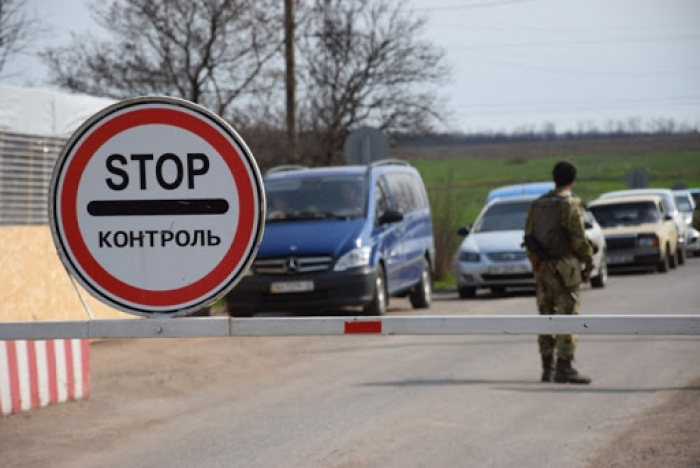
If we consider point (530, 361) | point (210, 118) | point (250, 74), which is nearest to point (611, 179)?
point (250, 74)

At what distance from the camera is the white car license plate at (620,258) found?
94.9ft

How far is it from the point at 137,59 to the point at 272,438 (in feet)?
78.4

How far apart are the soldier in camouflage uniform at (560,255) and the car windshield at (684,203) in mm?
30104

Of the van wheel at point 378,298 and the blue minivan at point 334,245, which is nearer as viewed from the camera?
the blue minivan at point 334,245

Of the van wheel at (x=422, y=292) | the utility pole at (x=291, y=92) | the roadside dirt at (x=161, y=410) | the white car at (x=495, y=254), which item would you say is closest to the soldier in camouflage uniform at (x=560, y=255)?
the roadside dirt at (x=161, y=410)

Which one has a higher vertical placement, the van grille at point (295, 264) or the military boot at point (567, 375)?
the van grille at point (295, 264)

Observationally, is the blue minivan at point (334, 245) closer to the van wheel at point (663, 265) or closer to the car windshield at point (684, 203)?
the van wheel at point (663, 265)

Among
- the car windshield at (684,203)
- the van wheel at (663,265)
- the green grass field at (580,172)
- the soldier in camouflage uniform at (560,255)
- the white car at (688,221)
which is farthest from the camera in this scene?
the green grass field at (580,172)

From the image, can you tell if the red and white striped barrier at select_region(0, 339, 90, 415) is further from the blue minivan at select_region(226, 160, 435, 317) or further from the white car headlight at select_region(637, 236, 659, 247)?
the white car headlight at select_region(637, 236, 659, 247)

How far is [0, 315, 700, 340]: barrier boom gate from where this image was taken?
3.45m

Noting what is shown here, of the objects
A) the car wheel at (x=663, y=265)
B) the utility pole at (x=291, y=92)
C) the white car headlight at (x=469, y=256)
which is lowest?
the car wheel at (x=663, y=265)

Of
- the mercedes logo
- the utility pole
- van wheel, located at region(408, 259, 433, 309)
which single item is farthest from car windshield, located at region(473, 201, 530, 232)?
the mercedes logo

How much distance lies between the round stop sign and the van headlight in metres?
12.5

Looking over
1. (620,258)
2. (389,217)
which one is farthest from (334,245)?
(620,258)
